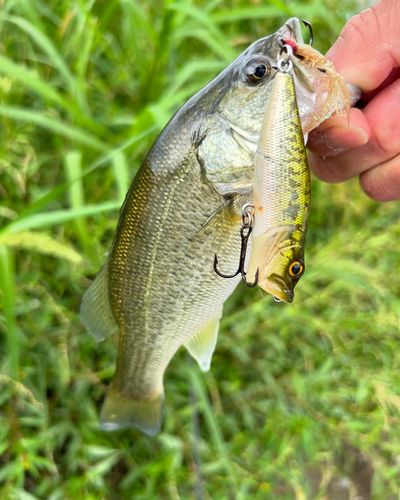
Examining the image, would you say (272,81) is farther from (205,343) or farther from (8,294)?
(8,294)

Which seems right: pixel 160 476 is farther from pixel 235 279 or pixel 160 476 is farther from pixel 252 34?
pixel 252 34

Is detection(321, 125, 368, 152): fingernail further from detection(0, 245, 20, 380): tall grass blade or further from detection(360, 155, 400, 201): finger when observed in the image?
detection(0, 245, 20, 380): tall grass blade

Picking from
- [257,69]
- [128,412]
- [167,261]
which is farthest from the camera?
[128,412]

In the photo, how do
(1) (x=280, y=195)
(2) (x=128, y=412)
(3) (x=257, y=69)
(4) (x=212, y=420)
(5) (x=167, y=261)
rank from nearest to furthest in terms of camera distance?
(1) (x=280, y=195), (3) (x=257, y=69), (5) (x=167, y=261), (2) (x=128, y=412), (4) (x=212, y=420)

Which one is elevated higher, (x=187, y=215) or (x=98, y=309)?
(x=187, y=215)

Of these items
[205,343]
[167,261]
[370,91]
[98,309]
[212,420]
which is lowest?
[212,420]

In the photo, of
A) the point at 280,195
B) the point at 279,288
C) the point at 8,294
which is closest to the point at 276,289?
the point at 279,288

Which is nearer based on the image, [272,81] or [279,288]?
[279,288]
